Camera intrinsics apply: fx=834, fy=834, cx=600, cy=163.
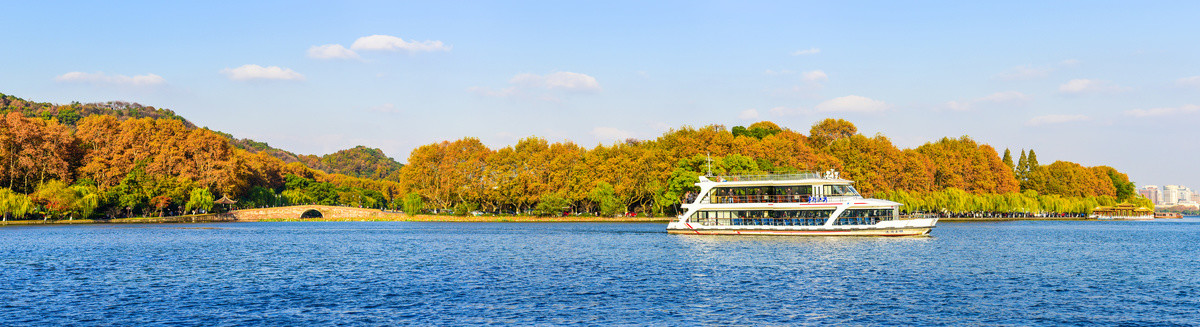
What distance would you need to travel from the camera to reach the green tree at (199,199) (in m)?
125

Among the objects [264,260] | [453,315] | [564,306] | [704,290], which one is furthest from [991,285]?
[264,260]

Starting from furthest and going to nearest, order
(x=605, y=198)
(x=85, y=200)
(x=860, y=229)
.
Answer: (x=605, y=198) → (x=85, y=200) → (x=860, y=229)

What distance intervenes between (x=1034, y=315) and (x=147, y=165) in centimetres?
12967

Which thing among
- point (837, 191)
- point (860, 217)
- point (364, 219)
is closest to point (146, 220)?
point (364, 219)

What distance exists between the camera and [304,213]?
493 feet

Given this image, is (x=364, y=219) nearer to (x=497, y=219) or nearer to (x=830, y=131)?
(x=497, y=219)

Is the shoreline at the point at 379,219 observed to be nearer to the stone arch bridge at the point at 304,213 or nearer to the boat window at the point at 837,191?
the stone arch bridge at the point at 304,213

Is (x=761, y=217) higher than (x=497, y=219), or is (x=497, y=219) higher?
(x=761, y=217)

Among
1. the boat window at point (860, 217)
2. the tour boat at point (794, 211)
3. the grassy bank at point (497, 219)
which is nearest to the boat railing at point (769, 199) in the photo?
the tour boat at point (794, 211)

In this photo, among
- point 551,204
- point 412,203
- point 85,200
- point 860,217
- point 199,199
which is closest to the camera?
point 860,217

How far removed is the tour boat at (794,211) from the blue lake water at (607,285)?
6.13 meters

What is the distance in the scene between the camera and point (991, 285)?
36188 millimetres

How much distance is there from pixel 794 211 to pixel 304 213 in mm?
106767

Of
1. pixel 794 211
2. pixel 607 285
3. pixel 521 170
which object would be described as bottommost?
pixel 607 285
